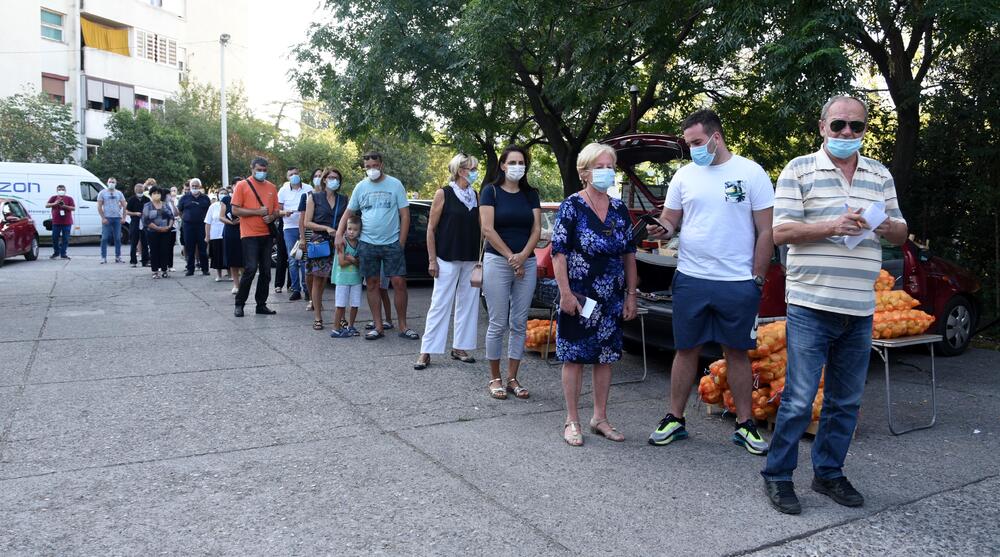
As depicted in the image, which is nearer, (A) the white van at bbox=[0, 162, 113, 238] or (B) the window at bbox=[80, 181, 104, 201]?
(A) the white van at bbox=[0, 162, 113, 238]

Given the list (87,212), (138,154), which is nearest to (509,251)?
(87,212)

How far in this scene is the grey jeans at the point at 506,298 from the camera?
604cm

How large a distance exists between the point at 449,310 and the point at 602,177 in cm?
252

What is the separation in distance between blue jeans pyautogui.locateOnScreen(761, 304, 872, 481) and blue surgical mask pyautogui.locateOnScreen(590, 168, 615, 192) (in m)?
1.40

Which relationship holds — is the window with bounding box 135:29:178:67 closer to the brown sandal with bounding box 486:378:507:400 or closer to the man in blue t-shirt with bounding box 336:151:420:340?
the man in blue t-shirt with bounding box 336:151:420:340

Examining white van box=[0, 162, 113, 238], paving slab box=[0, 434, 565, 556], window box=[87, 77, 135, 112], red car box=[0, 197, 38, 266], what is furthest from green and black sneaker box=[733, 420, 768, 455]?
window box=[87, 77, 135, 112]

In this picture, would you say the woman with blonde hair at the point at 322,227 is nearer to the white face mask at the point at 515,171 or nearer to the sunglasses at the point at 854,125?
the white face mask at the point at 515,171

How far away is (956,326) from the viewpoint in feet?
27.5

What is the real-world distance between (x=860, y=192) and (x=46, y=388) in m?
5.75

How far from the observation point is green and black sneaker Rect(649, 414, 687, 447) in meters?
4.98

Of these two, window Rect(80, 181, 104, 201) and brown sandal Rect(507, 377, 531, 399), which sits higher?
window Rect(80, 181, 104, 201)

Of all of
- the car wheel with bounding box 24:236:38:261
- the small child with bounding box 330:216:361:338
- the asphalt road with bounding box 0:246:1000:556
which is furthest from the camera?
the car wheel with bounding box 24:236:38:261

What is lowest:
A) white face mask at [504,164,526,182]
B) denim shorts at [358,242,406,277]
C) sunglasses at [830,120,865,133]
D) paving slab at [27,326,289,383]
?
paving slab at [27,326,289,383]

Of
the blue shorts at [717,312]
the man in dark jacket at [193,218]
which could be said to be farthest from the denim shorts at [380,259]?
the man in dark jacket at [193,218]
